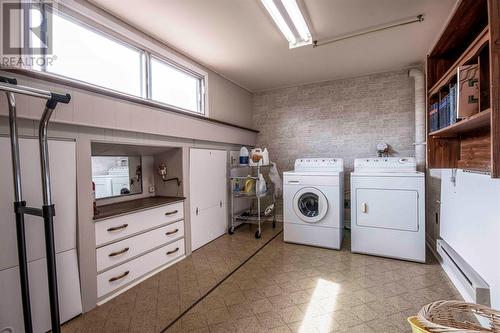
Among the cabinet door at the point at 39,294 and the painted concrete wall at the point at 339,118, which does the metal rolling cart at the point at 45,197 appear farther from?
the painted concrete wall at the point at 339,118

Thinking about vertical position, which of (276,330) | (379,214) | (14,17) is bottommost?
(276,330)

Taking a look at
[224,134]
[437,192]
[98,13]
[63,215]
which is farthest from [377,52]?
[63,215]

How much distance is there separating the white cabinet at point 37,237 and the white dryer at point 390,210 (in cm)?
284

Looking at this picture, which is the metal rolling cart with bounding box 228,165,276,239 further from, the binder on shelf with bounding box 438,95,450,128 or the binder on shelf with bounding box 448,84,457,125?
the binder on shelf with bounding box 448,84,457,125

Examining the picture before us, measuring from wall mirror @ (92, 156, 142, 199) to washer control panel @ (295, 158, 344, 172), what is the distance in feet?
7.39

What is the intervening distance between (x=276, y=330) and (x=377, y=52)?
3230mm

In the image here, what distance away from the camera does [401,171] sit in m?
2.86

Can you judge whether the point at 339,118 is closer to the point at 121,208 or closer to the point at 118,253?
the point at 121,208

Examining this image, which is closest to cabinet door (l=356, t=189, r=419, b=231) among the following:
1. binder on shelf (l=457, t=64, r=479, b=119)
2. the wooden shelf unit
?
the wooden shelf unit

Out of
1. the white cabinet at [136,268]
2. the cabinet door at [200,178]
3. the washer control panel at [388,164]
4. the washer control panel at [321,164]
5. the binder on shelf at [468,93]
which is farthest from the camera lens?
the washer control panel at [321,164]

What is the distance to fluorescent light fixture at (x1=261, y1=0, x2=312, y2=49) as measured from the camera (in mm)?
1977

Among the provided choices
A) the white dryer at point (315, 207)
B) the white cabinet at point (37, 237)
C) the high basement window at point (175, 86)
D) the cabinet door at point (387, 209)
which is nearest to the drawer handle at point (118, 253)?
the white cabinet at point (37, 237)

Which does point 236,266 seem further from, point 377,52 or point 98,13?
point 377,52

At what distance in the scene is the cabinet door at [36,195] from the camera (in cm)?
141
